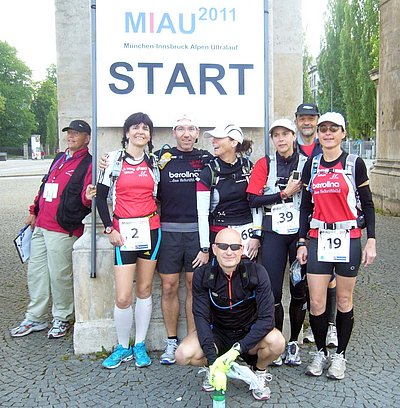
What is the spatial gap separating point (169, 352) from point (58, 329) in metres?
1.21

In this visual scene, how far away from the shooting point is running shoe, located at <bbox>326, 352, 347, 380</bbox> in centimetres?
377

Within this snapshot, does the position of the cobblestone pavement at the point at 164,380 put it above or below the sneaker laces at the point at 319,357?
below

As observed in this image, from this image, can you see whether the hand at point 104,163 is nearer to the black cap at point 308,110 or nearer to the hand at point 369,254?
the black cap at point 308,110

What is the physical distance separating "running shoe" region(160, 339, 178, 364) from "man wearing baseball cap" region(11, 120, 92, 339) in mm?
1137

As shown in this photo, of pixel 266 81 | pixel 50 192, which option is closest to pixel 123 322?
pixel 50 192

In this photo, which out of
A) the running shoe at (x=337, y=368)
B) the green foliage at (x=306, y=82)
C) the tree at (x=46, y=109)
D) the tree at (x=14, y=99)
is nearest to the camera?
the running shoe at (x=337, y=368)

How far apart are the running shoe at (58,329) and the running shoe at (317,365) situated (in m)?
2.30

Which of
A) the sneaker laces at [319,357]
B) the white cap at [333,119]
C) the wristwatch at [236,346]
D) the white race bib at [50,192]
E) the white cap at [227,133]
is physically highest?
the white cap at [333,119]

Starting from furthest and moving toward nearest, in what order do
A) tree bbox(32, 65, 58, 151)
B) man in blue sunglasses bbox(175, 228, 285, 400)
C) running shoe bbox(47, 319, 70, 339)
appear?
tree bbox(32, 65, 58, 151) < running shoe bbox(47, 319, 70, 339) < man in blue sunglasses bbox(175, 228, 285, 400)

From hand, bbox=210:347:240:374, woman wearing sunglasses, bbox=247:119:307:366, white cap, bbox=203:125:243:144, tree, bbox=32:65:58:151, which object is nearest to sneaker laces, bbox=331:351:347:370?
woman wearing sunglasses, bbox=247:119:307:366

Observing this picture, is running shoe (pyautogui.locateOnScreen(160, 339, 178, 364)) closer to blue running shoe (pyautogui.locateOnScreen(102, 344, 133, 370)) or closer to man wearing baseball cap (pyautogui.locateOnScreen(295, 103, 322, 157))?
blue running shoe (pyautogui.locateOnScreen(102, 344, 133, 370))

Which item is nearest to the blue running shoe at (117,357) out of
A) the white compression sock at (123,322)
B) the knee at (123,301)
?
the white compression sock at (123,322)

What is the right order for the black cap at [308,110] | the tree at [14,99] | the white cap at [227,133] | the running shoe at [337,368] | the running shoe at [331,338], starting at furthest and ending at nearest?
the tree at [14,99], the running shoe at [331,338], the black cap at [308,110], the white cap at [227,133], the running shoe at [337,368]

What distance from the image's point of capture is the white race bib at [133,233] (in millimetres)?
3938
